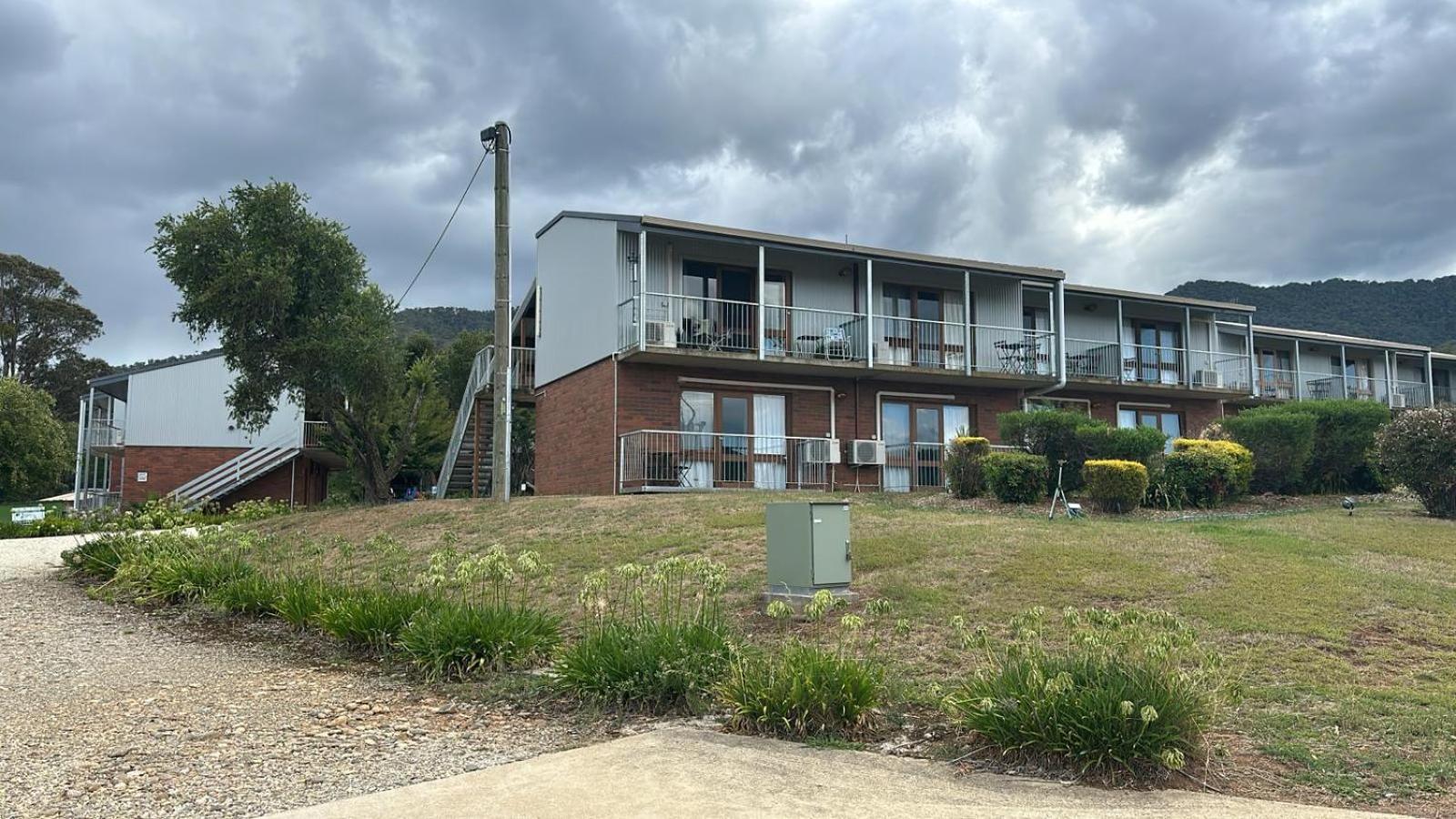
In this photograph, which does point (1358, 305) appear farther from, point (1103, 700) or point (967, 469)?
point (1103, 700)

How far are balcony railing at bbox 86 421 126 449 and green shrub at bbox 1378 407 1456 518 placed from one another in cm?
3817

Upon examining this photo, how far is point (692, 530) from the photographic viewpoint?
1204cm

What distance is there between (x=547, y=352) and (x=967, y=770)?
19.7m

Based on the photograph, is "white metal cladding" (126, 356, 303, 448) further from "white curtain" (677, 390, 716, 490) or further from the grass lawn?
the grass lawn

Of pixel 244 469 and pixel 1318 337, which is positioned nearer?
pixel 1318 337

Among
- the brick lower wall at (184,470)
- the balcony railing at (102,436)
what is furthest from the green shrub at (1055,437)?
the balcony railing at (102,436)

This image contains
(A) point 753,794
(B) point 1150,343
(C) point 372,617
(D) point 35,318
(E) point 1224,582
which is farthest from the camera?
(D) point 35,318

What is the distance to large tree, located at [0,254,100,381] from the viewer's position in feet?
196

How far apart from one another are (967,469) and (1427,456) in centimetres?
650

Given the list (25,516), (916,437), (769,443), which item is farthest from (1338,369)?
(25,516)

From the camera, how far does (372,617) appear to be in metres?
8.23

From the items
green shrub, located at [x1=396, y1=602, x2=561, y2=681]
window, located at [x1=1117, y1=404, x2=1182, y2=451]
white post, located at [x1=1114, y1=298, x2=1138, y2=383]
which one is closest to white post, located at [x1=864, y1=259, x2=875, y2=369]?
white post, located at [x1=1114, y1=298, x2=1138, y2=383]

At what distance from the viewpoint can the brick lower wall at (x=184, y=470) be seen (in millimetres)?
37156

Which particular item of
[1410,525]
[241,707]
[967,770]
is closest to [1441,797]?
[967,770]
